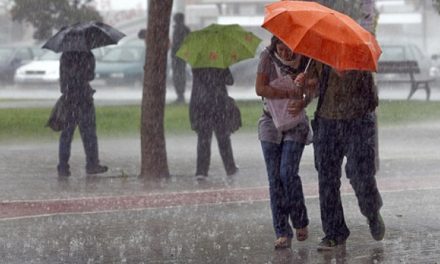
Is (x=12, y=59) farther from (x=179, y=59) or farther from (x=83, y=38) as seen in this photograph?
(x=83, y=38)

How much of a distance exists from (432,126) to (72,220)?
12659 millimetres

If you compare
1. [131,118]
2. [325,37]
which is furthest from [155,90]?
[131,118]

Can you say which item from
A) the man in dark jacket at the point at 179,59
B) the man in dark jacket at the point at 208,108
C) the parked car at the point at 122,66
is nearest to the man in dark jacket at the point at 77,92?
the man in dark jacket at the point at 208,108

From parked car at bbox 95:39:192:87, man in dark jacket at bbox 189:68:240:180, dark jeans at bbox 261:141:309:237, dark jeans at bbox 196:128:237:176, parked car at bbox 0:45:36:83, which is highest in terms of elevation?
dark jeans at bbox 261:141:309:237

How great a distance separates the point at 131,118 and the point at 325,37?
48.1ft

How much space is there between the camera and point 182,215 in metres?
11.0

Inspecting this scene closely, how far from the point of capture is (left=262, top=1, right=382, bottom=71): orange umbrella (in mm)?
8414

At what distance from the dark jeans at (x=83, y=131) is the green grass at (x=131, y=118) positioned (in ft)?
16.3

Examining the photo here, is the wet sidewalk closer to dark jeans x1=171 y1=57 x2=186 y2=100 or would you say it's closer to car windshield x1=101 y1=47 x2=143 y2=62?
dark jeans x1=171 y1=57 x2=186 y2=100

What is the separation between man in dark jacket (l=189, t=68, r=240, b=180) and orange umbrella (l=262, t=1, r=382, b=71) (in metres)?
5.44

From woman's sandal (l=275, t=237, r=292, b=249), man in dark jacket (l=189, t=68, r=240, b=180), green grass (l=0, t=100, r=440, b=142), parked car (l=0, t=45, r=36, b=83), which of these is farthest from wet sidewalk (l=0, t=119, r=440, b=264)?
parked car (l=0, t=45, r=36, b=83)

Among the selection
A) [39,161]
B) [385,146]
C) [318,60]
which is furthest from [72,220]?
[385,146]

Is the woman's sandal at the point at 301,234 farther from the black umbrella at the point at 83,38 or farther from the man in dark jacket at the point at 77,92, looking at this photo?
the black umbrella at the point at 83,38

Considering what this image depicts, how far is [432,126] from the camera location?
22219 mm
